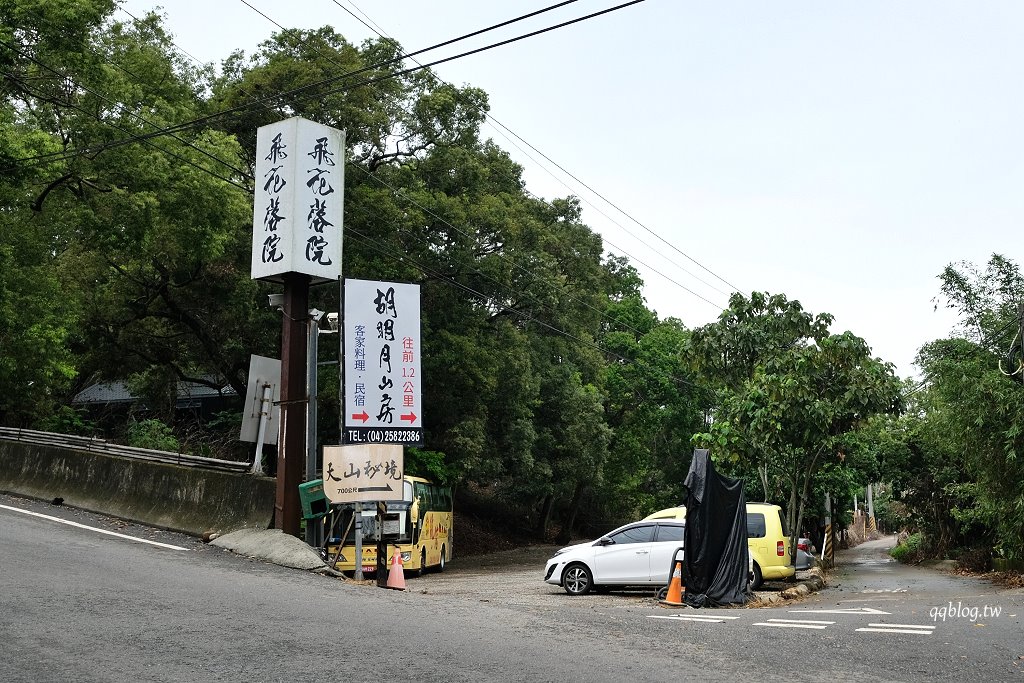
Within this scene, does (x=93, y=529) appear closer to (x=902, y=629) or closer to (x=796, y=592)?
(x=796, y=592)

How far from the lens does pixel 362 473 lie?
1545cm

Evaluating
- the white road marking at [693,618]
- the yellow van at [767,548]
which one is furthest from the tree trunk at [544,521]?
the white road marking at [693,618]

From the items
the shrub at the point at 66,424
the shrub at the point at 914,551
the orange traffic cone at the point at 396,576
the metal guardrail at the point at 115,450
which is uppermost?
the shrub at the point at 66,424

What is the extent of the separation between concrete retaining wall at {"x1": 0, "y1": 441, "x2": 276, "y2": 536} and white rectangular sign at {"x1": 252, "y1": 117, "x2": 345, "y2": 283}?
3839 mm

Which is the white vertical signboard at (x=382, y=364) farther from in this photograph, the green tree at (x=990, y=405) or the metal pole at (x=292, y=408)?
the green tree at (x=990, y=405)

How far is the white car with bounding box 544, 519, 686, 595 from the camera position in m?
17.4

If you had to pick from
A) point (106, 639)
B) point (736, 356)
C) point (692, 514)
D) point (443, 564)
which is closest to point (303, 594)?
point (106, 639)

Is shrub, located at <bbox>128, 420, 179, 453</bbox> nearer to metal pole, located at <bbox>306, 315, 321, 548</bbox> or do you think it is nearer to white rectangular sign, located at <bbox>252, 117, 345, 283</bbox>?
metal pole, located at <bbox>306, 315, 321, 548</bbox>

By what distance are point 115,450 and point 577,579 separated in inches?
375

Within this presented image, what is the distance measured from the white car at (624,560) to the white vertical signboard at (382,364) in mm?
4087

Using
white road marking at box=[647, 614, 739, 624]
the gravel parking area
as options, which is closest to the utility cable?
the gravel parking area

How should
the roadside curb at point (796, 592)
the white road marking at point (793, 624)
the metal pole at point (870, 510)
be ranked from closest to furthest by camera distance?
1. the white road marking at point (793, 624)
2. the roadside curb at point (796, 592)
3. the metal pole at point (870, 510)

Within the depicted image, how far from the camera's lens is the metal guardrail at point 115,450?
17.5m

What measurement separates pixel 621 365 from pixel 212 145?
27.0m
